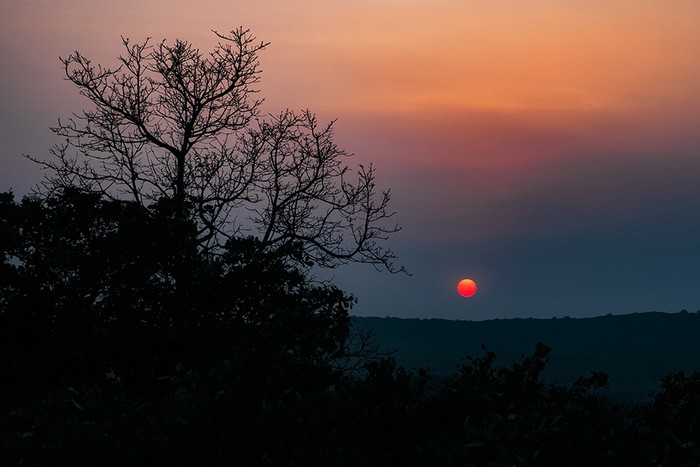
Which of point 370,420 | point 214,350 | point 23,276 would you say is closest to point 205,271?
point 214,350

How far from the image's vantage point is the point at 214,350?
51.2 ft

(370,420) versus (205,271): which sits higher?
(205,271)

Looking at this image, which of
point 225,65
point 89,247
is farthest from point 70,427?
point 225,65

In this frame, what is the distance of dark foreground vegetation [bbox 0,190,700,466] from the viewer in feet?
23.5

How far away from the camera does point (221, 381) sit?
7.36m

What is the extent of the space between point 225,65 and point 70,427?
64.9ft

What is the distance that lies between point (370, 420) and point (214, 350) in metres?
3.53

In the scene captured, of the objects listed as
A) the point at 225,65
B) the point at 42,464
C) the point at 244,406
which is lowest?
the point at 42,464

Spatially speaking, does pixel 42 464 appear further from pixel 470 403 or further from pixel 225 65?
pixel 225 65

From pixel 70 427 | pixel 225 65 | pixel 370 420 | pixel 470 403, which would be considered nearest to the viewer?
pixel 70 427

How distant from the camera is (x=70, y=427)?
841 cm

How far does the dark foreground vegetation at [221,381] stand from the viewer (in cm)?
716

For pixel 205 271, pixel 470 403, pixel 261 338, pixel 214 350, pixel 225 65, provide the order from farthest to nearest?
pixel 225 65, pixel 205 271, pixel 214 350, pixel 470 403, pixel 261 338

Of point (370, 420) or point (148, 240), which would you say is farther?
point (148, 240)
